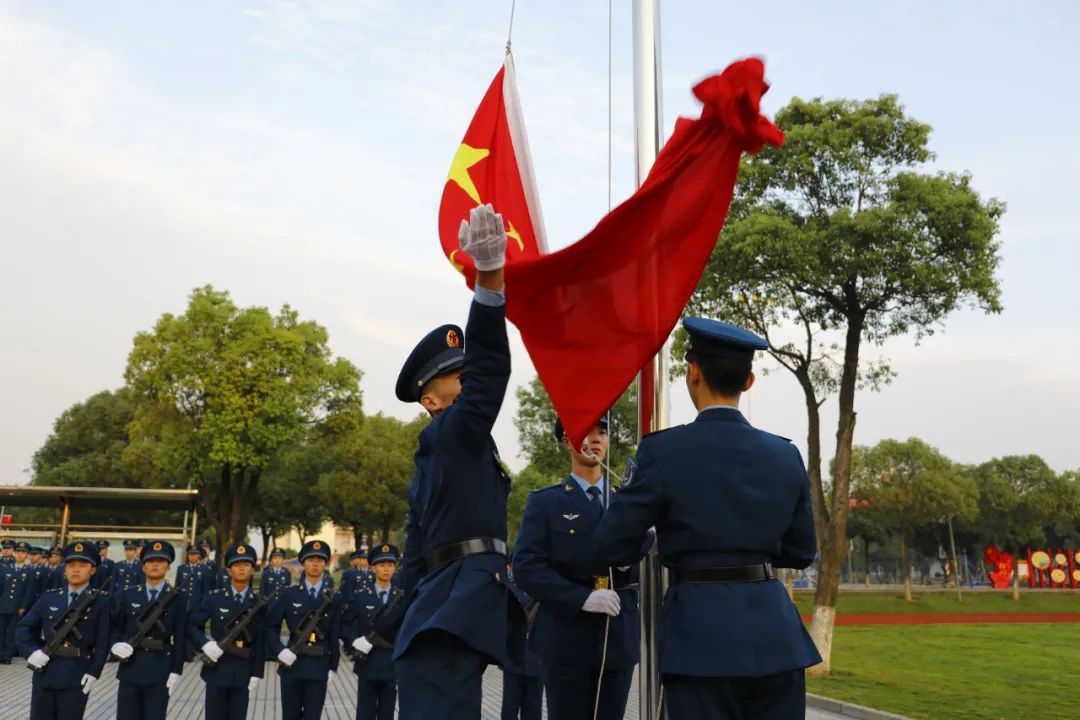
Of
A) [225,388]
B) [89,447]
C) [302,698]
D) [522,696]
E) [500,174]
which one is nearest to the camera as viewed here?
[500,174]

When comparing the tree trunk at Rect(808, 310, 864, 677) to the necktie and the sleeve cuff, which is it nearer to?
the necktie

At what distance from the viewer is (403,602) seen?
356 cm

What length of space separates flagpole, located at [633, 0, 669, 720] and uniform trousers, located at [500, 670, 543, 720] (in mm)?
4846

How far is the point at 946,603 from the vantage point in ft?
142

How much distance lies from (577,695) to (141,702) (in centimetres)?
468

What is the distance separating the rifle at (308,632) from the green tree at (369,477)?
35.9 m

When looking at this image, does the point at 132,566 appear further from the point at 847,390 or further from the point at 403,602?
the point at 403,602

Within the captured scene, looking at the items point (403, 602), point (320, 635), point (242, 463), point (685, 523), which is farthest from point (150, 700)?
point (242, 463)

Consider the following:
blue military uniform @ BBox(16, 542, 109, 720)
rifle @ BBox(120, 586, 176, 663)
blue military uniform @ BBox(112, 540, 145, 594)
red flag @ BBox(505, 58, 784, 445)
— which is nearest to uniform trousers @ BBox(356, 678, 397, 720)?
rifle @ BBox(120, 586, 176, 663)

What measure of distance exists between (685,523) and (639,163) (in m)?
1.74

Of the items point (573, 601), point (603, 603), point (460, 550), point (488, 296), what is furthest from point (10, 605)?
point (488, 296)

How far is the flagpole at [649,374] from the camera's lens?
3.59m

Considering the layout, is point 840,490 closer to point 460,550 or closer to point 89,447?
point 460,550

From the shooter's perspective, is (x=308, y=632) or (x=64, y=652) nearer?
(x=64, y=652)
